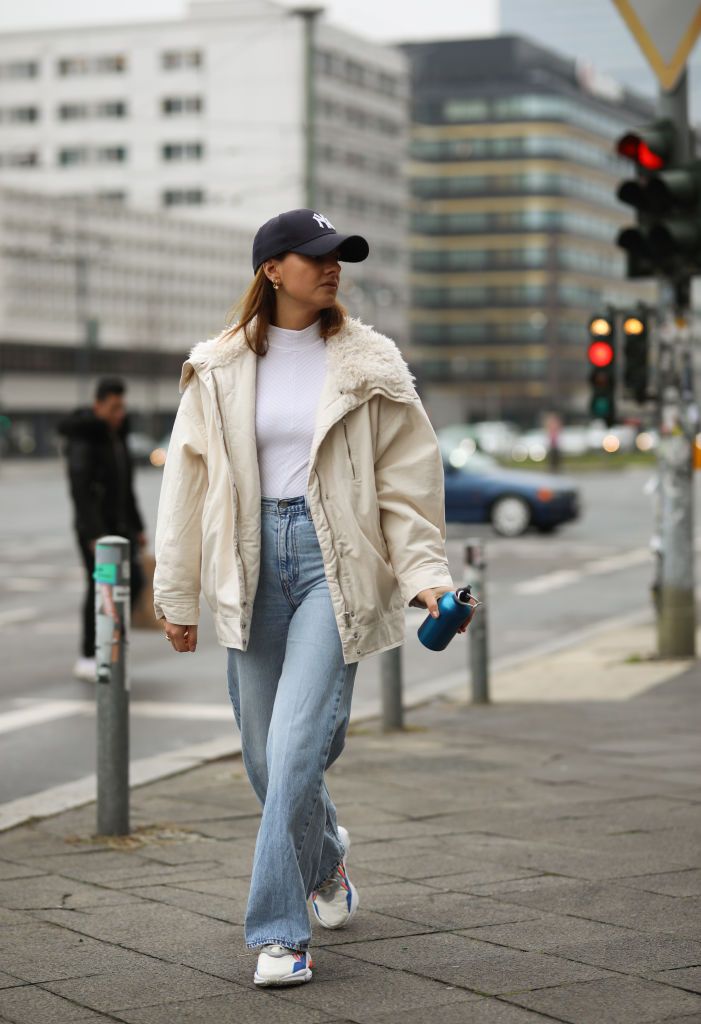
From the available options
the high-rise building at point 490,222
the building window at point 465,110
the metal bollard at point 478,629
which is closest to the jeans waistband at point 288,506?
the metal bollard at point 478,629

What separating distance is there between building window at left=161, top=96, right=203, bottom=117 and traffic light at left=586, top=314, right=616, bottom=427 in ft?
333

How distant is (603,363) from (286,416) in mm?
7968

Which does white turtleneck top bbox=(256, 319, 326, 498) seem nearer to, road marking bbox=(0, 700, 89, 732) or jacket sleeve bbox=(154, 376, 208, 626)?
jacket sleeve bbox=(154, 376, 208, 626)

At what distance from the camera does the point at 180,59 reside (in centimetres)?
11094

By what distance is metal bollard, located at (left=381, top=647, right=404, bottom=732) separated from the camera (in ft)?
29.9

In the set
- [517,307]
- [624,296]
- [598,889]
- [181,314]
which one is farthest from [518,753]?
[624,296]

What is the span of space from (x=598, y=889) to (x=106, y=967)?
1.58m

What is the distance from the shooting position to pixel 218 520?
4633 mm

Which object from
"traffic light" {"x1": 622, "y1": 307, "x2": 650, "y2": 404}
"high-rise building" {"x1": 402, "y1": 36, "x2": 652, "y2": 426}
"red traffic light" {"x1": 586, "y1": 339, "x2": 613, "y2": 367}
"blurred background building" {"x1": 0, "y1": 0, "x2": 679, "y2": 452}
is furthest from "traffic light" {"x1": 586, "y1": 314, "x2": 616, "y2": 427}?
"high-rise building" {"x1": 402, "y1": 36, "x2": 652, "y2": 426}

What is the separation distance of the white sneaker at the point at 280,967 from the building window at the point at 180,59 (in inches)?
4351

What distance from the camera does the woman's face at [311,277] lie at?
4.68 m

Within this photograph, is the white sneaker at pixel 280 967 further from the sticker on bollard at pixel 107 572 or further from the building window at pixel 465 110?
the building window at pixel 465 110

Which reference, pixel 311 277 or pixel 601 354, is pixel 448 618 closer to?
pixel 311 277

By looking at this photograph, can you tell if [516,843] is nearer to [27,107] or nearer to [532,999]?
[532,999]
